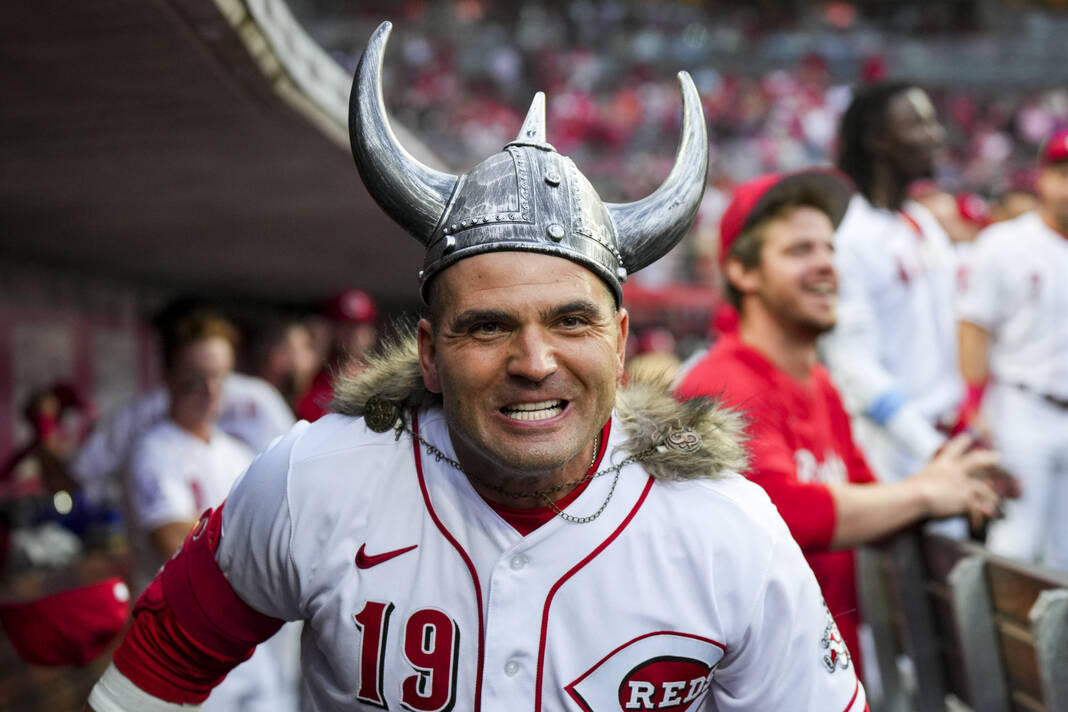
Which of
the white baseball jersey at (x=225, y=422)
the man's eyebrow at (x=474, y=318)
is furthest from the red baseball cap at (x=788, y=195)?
the white baseball jersey at (x=225, y=422)

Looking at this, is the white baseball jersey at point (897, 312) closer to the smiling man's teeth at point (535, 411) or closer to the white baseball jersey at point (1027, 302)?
the white baseball jersey at point (1027, 302)

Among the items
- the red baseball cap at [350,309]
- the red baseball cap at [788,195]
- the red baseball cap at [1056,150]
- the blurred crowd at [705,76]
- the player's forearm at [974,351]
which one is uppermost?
the blurred crowd at [705,76]

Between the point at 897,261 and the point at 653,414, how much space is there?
229cm

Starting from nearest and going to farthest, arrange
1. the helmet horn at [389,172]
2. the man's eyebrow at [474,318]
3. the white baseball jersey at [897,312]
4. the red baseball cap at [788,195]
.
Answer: the man's eyebrow at [474,318] → the helmet horn at [389,172] → the red baseball cap at [788,195] → the white baseball jersey at [897,312]

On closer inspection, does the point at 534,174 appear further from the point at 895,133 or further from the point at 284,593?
the point at 895,133

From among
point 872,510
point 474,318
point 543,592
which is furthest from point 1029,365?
point 474,318

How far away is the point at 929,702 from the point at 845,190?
1430mm

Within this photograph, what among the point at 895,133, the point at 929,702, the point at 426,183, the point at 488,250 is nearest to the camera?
the point at 488,250

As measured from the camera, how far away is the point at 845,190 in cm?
322

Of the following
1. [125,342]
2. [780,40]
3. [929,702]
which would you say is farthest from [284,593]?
[780,40]

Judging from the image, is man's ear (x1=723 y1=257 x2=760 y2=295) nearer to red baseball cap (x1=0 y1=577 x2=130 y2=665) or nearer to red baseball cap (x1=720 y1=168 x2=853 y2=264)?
red baseball cap (x1=720 y1=168 x2=853 y2=264)

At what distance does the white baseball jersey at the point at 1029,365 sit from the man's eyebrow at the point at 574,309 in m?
3.42

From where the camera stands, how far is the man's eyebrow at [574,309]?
1.85 m

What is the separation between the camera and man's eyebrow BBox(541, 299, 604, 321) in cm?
185
